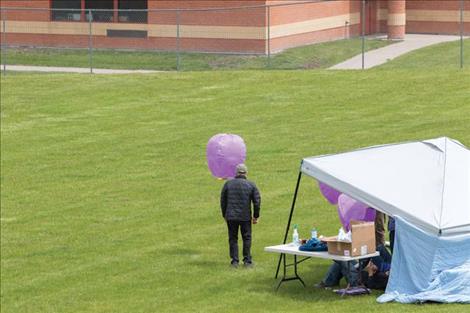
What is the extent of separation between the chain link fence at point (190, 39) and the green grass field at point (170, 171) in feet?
10.2

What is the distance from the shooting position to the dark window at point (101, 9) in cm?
4922

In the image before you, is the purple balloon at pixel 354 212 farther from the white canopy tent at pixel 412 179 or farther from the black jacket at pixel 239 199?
the black jacket at pixel 239 199

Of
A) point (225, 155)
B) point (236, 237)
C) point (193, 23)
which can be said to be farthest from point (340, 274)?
point (193, 23)

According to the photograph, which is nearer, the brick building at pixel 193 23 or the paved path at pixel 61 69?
the paved path at pixel 61 69

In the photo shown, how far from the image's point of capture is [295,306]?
1936cm

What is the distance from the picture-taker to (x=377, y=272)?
1970 centimetres

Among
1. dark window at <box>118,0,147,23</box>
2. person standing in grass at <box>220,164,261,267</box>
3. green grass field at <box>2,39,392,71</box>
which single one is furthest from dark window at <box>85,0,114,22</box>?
person standing in grass at <box>220,164,261,267</box>

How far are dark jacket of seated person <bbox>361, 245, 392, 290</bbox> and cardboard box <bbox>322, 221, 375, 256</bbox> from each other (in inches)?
13.0

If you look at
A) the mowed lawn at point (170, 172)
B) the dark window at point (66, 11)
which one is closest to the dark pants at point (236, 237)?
the mowed lawn at point (170, 172)

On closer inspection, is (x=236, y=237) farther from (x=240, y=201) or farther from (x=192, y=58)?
(x=192, y=58)

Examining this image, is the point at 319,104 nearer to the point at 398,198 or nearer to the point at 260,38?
the point at 260,38

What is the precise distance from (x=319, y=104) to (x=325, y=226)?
1322 cm

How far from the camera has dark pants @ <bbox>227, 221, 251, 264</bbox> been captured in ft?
70.3

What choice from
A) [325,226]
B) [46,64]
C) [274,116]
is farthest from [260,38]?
[325,226]
